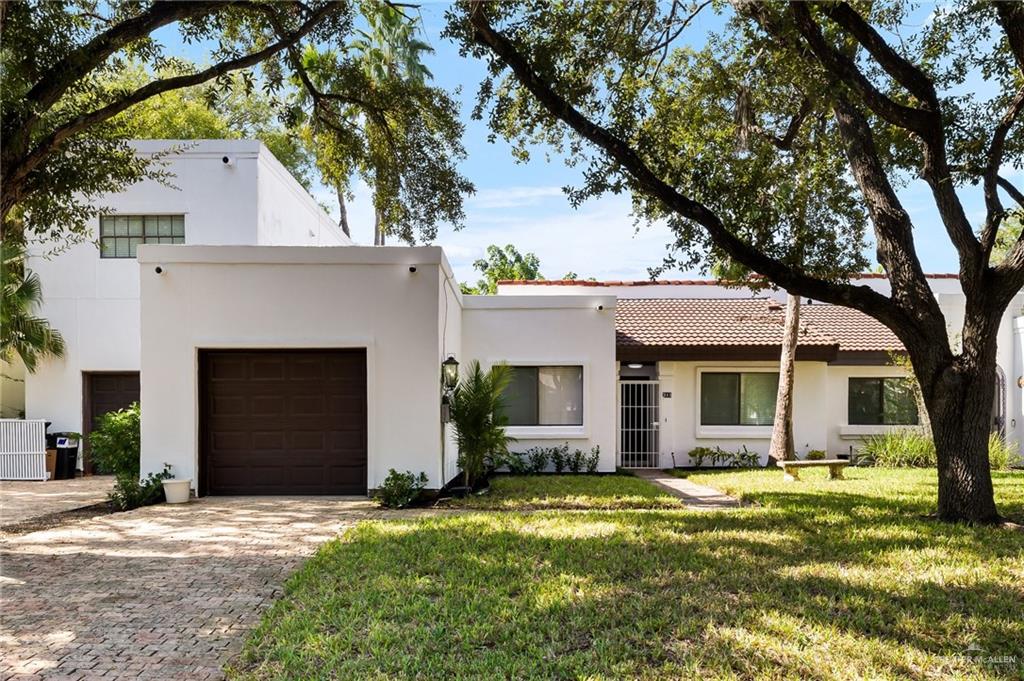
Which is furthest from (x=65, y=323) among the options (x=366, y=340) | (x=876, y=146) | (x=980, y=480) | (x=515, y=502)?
(x=980, y=480)

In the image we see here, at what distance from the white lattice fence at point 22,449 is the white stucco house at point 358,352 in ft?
1.76

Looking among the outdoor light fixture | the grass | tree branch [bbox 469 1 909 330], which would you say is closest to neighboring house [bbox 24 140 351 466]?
the outdoor light fixture

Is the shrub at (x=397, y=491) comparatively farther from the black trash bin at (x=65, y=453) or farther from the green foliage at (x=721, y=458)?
the black trash bin at (x=65, y=453)

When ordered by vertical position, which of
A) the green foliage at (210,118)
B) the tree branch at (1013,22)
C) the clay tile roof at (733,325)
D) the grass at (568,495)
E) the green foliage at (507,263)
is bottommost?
the grass at (568,495)

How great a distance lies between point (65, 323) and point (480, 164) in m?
9.81

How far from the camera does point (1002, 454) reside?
15922 millimetres

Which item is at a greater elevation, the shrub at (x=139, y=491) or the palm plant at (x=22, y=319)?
the palm plant at (x=22, y=319)

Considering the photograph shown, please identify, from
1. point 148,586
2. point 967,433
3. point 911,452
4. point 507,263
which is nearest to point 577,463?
point 911,452

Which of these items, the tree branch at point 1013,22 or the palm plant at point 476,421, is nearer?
the tree branch at point 1013,22

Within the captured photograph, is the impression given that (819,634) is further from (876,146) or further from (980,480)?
(876,146)

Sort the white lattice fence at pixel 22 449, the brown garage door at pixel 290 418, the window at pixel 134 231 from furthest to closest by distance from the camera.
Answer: the window at pixel 134 231 < the white lattice fence at pixel 22 449 < the brown garage door at pixel 290 418

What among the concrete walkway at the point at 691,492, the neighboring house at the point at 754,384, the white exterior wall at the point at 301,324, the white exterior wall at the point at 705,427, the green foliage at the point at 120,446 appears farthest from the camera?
the white exterior wall at the point at 705,427

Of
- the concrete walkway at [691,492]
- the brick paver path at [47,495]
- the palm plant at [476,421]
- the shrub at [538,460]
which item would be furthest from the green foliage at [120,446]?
the concrete walkway at [691,492]

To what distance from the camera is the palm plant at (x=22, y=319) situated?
14989 mm
